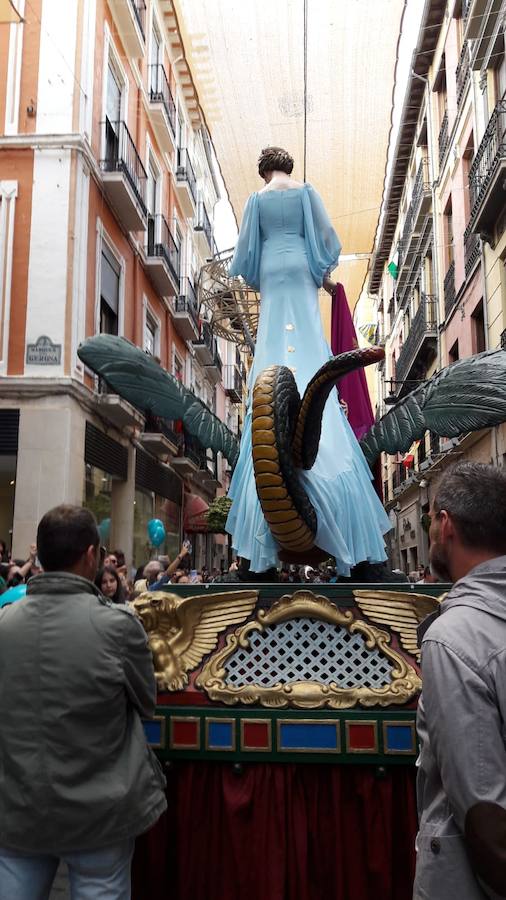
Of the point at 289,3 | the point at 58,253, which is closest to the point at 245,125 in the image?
the point at 289,3

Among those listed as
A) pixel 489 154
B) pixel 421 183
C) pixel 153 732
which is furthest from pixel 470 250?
pixel 153 732

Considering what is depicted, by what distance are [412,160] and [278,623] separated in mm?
20008

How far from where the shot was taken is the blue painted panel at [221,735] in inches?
88.5

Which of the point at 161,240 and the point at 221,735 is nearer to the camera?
the point at 221,735

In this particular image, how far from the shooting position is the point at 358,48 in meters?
5.44

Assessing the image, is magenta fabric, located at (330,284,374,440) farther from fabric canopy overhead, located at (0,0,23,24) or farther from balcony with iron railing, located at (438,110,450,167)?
balcony with iron railing, located at (438,110,450,167)

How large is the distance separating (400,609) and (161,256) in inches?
518

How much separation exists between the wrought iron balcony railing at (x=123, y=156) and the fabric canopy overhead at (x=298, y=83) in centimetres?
582

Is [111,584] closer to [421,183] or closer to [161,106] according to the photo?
[161,106]

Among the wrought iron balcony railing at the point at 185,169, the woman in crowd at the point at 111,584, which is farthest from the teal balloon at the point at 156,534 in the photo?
the wrought iron balcony railing at the point at 185,169

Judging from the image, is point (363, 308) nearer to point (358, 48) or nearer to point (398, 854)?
point (358, 48)

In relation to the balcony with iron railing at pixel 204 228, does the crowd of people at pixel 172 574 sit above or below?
below

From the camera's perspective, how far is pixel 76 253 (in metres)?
10.5

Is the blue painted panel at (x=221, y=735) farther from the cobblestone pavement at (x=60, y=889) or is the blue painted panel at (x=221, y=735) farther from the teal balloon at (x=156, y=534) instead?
the teal balloon at (x=156, y=534)
